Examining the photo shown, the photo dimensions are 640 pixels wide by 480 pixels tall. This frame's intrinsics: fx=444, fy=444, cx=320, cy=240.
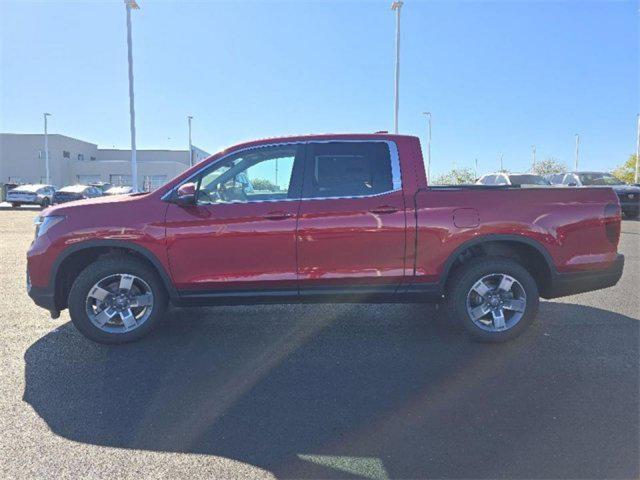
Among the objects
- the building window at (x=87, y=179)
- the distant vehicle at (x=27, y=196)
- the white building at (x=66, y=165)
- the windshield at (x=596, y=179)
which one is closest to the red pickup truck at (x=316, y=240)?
the windshield at (x=596, y=179)

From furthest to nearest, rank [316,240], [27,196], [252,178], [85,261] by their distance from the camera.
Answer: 1. [27,196]
2. [85,261]
3. [252,178]
4. [316,240]

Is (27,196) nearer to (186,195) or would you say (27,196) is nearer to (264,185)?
(186,195)

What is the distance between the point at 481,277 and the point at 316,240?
162 centimetres

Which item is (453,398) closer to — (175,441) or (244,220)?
(175,441)

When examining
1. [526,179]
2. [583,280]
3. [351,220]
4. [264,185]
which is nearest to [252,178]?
[264,185]

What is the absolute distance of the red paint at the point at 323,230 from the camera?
4.00 meters

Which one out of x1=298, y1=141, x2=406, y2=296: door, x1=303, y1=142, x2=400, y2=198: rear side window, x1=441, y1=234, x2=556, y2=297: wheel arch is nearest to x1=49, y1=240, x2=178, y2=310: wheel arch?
x1=298, y1=141, x2=406, y2=296: door

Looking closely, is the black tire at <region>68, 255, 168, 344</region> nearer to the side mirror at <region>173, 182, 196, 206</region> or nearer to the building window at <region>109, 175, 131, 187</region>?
the side mirror at <region>173, 182, 196, 206</region>

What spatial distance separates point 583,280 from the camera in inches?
169

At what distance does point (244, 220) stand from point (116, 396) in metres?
1.72

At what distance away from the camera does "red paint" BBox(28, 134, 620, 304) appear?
4.00 metres

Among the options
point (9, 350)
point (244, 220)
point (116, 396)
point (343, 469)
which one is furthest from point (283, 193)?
point (9, 350)

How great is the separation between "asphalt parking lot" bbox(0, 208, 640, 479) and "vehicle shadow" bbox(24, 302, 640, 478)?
0.01 m

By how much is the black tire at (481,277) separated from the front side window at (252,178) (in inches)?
70.6
